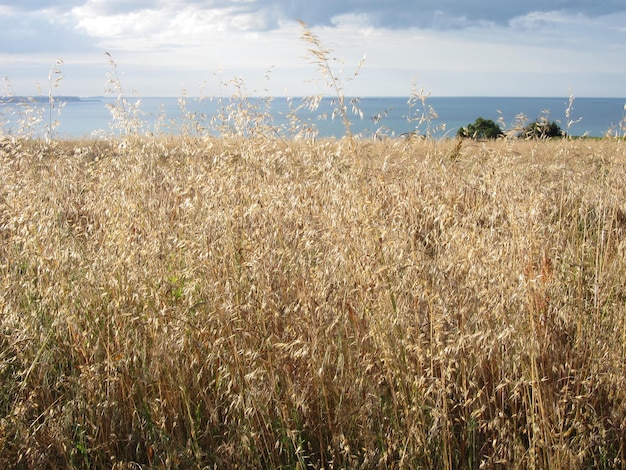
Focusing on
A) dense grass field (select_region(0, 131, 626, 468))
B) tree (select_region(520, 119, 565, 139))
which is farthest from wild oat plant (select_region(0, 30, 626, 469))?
tree (select_region(520, 119, 565, 139))

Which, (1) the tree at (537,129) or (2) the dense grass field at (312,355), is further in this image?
(1) the tree at (537,129)

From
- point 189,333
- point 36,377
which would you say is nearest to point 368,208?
point 189,333

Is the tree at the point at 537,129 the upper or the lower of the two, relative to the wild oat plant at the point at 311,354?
upper

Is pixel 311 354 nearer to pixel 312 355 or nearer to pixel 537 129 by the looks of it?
pixel 312 355

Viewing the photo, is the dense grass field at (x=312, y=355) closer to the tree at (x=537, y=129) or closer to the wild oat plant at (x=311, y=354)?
the wild oat plant at (x=311, y=354)

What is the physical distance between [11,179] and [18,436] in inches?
82.1

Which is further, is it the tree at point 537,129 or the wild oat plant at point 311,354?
the tree at point 537,129

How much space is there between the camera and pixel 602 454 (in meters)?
2.02

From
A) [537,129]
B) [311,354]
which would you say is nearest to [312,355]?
[311,354]

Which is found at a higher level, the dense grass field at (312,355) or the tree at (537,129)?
the tree at (537,129)

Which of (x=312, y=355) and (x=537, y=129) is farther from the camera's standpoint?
(x=537, y=129)

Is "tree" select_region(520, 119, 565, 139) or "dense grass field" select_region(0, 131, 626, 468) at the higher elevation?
"tree" select_region(520, 119, 565, 139)

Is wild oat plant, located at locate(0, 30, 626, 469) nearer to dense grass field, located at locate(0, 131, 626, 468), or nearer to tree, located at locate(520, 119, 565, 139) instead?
dense grass field, located at locate(0, 131, 626, 468)

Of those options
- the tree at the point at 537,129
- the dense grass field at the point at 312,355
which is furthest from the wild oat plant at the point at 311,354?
the tree at the point at 537,129
